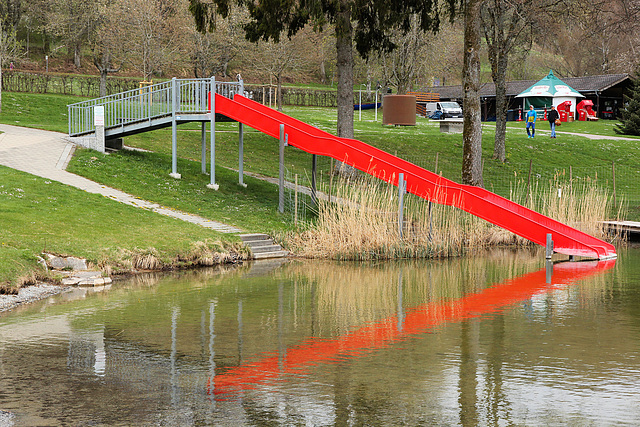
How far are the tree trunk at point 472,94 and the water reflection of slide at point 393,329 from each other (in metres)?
6.56

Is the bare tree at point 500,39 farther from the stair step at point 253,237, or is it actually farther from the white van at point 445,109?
the white van at point 445,109

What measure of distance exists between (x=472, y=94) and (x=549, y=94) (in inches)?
1493

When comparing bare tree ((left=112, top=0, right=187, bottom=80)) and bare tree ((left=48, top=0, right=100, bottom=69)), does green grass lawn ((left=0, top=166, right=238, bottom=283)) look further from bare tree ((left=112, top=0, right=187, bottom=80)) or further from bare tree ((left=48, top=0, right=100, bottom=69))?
bare tree ((left=48, top=0, right=100, bottom=69))

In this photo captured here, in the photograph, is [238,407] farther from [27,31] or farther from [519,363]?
[27,31]

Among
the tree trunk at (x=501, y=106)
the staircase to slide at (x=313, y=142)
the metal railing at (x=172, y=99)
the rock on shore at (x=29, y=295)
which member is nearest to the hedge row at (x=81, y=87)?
the metal railing at (x=172, y=99)

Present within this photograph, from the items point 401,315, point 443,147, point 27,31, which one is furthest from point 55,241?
point 27,31

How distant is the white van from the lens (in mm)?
59678

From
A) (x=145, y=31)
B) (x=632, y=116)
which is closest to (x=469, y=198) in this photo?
(x=145, y=31)

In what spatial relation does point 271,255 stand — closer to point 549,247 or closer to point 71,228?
point 71,228

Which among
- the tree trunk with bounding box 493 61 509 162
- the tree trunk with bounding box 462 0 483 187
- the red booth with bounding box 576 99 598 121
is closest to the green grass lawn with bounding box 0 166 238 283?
the tree trunk with bounding box 462 0 483 187

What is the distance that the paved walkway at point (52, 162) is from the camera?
20.9 m

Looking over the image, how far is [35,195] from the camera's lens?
1986 cm

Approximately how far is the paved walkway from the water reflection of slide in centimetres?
737

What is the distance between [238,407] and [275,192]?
17.6 meters
